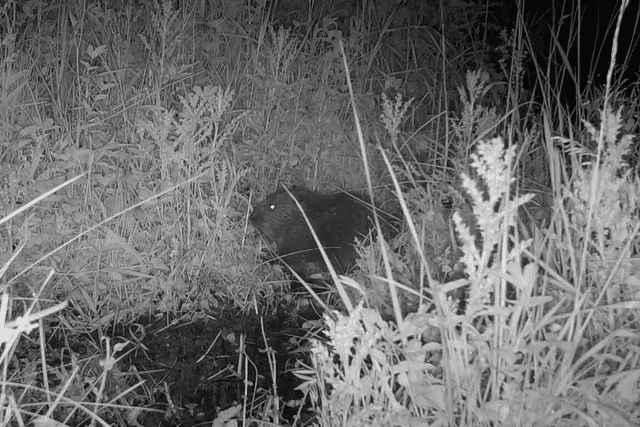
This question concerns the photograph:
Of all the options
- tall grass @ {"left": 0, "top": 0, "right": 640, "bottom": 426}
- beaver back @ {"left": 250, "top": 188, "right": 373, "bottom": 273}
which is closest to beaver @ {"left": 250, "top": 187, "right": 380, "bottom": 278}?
beaver back @ {"left": 250, "top": 188, "right": 373, "bottom": 273}

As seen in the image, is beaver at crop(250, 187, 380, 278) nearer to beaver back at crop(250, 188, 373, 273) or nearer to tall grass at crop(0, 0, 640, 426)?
beaver back at crop(250, 188, 373, 273)

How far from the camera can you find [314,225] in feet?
11.1

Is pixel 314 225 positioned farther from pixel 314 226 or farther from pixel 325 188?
pixel 325 188

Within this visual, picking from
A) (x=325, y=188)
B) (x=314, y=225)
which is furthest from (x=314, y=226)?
(x=325, y=188)

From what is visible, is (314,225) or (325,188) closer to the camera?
(314,225)

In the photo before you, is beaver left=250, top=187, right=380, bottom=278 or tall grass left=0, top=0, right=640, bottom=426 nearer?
tall grass left=0, top=0, right=640, bottom=426

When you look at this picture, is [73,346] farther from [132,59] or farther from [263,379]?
[132,59]

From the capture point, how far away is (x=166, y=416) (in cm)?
242

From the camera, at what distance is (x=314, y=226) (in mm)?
3395

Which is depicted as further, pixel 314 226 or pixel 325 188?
pixel 325 188

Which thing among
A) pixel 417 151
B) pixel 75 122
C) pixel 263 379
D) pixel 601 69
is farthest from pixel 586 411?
pixel 601 69

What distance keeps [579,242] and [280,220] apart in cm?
133

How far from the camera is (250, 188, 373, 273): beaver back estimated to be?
3.37 metres

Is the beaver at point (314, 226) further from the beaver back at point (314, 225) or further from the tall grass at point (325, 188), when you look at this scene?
the tall grass at point (325, 188)
